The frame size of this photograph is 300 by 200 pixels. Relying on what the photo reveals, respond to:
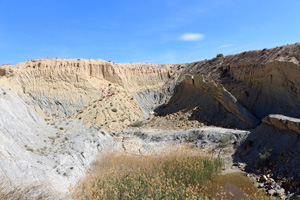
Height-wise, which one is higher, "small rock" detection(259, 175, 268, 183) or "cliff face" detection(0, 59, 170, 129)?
"cliff face" detection(0, 59, 170, 129)

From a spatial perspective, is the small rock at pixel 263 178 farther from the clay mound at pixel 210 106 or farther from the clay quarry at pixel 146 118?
the clay mound at pixel 210 106

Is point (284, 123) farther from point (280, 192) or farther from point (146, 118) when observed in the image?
point (146, 118)

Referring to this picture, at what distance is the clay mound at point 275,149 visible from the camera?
11172 mm

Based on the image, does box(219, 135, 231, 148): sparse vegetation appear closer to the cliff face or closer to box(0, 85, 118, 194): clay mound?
box(0, 85, 118, 194): clay mound

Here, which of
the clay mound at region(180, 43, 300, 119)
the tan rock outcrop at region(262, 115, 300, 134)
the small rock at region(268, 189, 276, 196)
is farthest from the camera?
the clay mound at region(180, 43, 300, 119)

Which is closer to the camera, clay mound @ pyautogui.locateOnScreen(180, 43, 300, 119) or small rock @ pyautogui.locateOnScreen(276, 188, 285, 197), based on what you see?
small rock @ pyautogui.locateOnScreen(276, 188, 285, 197)

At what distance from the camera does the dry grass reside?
25.1 ft

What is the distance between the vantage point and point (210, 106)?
76.3 feet

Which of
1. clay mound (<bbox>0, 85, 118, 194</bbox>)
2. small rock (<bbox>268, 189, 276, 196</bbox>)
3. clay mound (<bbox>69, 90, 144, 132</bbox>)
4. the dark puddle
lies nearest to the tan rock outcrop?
the dark puddle

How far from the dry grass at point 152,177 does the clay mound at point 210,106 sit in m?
8.70

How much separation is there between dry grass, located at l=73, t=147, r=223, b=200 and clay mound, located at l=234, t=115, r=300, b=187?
7.01 feet

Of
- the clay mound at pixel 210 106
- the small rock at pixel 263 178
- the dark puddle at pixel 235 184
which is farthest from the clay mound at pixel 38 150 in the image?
the clay mound at pixel 210 106

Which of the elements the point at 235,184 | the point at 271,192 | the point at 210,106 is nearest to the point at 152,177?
the point at 235,184

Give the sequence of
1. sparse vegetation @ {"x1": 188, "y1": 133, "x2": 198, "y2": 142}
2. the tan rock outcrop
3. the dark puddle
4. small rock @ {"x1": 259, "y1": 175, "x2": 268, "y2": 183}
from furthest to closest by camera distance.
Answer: sparse vegetation @ {"x1": 188, "y1": 133, "x2": 198, "y2": 142} → the tan rock outcrop → small rock @ {"x1": 259, "y1": 175, "x2": 268, "y2": 183} → the dark puddle
